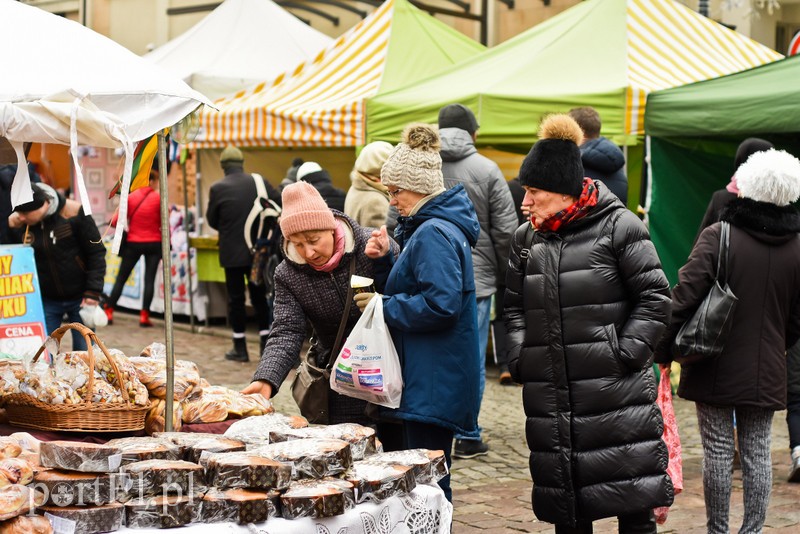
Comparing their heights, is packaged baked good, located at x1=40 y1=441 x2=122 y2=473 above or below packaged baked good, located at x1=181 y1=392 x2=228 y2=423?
above

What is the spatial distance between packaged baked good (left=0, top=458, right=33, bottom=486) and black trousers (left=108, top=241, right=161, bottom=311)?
10.3m

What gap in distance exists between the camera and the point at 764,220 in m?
5.09

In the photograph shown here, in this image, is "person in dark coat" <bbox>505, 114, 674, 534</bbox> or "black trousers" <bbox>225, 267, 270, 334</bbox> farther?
"black trousers" <bbox>225, 267, 270, 334</bbox>

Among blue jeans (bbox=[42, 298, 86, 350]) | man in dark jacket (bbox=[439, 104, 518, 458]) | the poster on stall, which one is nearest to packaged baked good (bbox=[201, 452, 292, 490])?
the poster on stall

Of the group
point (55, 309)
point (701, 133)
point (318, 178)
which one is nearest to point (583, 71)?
point (701, 133)

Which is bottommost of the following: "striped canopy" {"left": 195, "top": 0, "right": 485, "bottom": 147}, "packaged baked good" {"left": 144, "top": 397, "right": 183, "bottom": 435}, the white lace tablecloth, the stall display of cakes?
the white lace tablecloth

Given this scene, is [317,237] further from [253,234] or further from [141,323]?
[141,323]

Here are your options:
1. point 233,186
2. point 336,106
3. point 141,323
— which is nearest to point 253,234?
point 233,186

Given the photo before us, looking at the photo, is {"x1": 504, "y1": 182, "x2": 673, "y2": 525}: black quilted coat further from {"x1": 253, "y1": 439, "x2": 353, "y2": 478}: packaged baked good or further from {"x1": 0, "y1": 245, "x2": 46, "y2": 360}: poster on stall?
{"x1": 0, "y1": 245, "x2": 46, "y2": 360}: poster on stall

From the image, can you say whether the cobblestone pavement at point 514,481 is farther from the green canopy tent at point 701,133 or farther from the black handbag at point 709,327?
Answer: the green canopy tent at point 701,133

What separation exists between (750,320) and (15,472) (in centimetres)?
318

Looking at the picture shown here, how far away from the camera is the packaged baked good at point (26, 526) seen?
10.4ft

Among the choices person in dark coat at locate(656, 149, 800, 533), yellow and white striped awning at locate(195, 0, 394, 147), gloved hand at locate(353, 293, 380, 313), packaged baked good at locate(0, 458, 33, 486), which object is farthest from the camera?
yellow and white striped awning at locate(195, 0, 394, 147)

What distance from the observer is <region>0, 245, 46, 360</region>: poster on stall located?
6930 mm
